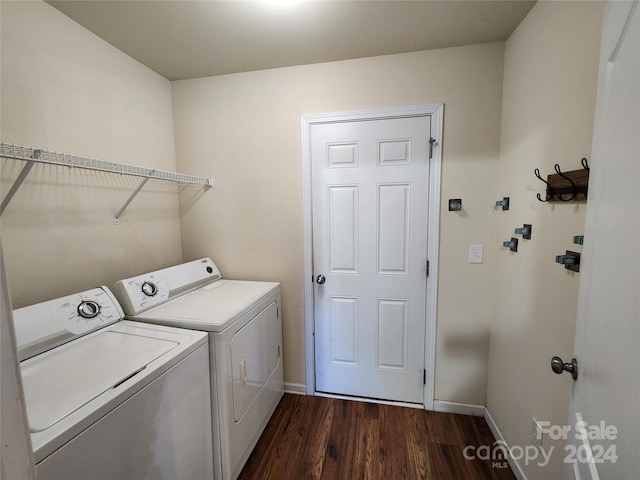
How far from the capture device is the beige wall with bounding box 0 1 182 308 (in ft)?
4.09

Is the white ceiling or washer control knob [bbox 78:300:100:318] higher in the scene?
the white ceiling

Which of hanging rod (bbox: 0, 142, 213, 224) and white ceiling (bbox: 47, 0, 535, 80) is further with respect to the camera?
white ceiling (bbox: 47, 0, 535, 80)

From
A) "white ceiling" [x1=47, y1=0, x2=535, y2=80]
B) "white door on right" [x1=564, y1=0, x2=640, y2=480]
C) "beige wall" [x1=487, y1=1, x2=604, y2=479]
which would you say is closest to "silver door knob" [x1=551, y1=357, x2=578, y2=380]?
"white door on right" [x1=564, y1=0, x2=640, y2=480]

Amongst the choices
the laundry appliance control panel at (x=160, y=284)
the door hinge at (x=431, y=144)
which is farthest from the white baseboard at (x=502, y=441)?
the laundry appliance control panel at (x=160, y=284)

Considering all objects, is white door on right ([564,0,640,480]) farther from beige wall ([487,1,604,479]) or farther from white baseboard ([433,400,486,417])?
white baseboard ([433,400,486,417])

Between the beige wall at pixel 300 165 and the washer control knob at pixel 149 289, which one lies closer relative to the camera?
the washer control knob at pixel 149 289

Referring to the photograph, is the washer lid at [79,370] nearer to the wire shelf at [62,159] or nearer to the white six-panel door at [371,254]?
the wire shelf at [62,159]

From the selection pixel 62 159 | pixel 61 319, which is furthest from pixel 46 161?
pixel 61 319

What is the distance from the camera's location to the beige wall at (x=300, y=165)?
5.71 ft

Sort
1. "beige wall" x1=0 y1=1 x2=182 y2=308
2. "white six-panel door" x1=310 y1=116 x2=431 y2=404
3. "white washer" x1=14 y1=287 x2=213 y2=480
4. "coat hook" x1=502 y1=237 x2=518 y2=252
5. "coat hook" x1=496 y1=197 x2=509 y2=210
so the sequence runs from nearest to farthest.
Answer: "white washer" x1=14 y1=287 x2=213 y2=480 → "beige wall" x1=0 y1=1 x2=182 y2=308 → "coat hook" x1=502 y1=237 x2=518 y2=252 → "coat hook" x1=496 y1=197 x2=509 y2=210 → "white six-panel door" x1=310 y1=116 x2=431 y2=404

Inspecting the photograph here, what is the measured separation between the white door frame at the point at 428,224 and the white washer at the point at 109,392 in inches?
36.5

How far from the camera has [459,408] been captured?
192cm

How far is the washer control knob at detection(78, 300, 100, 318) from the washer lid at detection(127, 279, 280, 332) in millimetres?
169

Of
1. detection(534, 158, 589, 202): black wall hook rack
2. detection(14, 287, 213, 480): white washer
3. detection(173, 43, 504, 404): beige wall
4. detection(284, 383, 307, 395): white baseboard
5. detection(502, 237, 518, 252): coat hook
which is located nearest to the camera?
detection(14, 287, 213, 480): white washer
